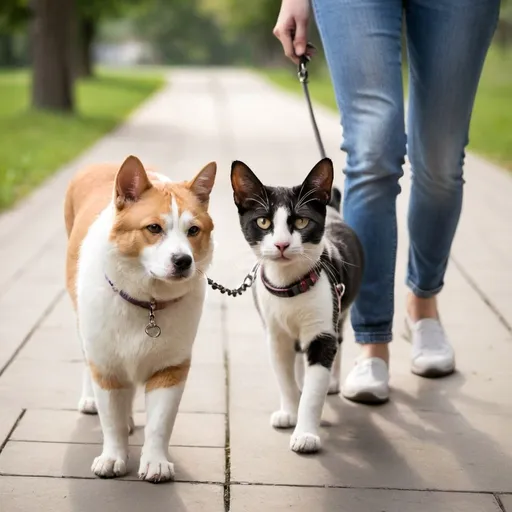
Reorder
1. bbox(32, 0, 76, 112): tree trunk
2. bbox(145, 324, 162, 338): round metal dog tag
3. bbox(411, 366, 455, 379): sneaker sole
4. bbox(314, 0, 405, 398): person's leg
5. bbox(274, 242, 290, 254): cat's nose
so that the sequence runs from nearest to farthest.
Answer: bbox(145, 324, 162, 338): round metal dog tag
bbox(274, 242, 290, 254): cat's nose
bbox(314, 0, 405, 398): person's leg
bbox(411, 366, 455, 379): sneaker sole
bbox(32, 0, 76, 112): tree trunk

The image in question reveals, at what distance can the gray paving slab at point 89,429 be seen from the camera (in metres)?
3.68

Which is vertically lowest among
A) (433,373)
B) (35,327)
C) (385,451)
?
(35,327)

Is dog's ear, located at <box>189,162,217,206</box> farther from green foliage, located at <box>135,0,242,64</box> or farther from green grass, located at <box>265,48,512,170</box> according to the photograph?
green foliage, located at <box>135,0,242,64</box>

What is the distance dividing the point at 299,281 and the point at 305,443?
582mm

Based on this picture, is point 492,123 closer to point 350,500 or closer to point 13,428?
point 13,428

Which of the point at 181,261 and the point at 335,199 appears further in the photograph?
the point at 335,199

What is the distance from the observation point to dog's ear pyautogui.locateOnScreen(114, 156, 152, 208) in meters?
3.17

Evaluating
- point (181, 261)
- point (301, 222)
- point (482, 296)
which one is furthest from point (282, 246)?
point (482, 296)

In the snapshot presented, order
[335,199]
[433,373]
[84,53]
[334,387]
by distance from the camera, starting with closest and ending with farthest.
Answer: [334,387]
[335,199]
[433,373]
[84,53]

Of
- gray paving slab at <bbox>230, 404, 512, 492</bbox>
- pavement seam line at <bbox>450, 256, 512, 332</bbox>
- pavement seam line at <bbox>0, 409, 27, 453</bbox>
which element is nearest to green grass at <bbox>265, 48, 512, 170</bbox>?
pavement seam line at <bbox>450, 256, 512, 332</bbox>

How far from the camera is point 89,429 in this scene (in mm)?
3795

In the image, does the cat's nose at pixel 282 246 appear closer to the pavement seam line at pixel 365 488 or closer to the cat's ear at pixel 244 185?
the cat's ear at pixel 244 185

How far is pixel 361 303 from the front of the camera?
14.1ft

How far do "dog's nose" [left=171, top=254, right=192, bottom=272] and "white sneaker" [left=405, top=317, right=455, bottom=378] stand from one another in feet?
5.86
